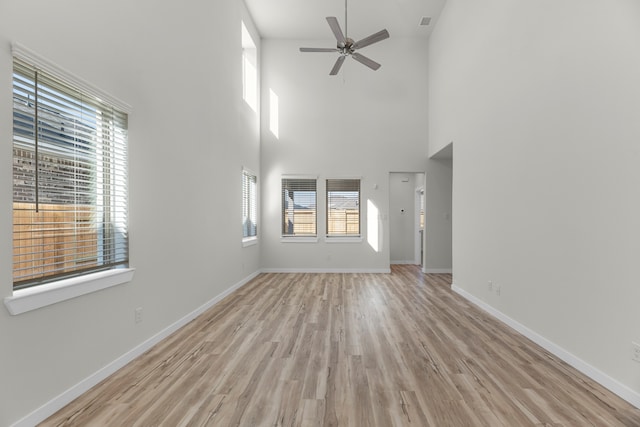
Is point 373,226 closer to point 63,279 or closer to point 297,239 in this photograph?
point 297,239

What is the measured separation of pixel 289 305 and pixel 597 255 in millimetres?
3268

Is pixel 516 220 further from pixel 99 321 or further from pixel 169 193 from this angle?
pixel 99 321

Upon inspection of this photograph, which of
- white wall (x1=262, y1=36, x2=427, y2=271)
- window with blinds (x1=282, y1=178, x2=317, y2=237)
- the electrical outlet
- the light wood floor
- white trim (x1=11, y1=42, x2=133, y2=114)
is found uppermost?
white wall (x1=262, y1=36, x2=427, y2=271)

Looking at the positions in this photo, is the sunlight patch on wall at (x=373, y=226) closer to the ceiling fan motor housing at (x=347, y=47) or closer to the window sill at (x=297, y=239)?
the window sill at (x=297, y=239)

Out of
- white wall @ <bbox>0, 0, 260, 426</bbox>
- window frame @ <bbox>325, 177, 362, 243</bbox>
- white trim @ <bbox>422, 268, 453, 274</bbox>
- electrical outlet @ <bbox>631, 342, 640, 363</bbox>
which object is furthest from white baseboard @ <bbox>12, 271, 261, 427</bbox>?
white trim @ <bbox>422, 268, 453, 274</bbox>

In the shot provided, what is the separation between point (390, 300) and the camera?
451 cm

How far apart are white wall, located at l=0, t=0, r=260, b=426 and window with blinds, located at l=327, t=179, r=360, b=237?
2366 mm

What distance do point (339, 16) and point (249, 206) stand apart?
397 cm

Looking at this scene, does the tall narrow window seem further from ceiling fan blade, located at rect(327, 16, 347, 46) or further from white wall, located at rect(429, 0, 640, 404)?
white wall, located at rect(429, 0, 640, 404)

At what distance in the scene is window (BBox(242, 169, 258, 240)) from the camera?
5.75 meters

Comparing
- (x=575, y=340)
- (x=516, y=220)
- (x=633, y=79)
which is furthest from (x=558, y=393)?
(x=633, y=79)

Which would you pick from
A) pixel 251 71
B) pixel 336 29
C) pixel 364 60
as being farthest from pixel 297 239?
pixel 336 29

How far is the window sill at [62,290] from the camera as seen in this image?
1.63 metres

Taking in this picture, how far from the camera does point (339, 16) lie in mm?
5812
